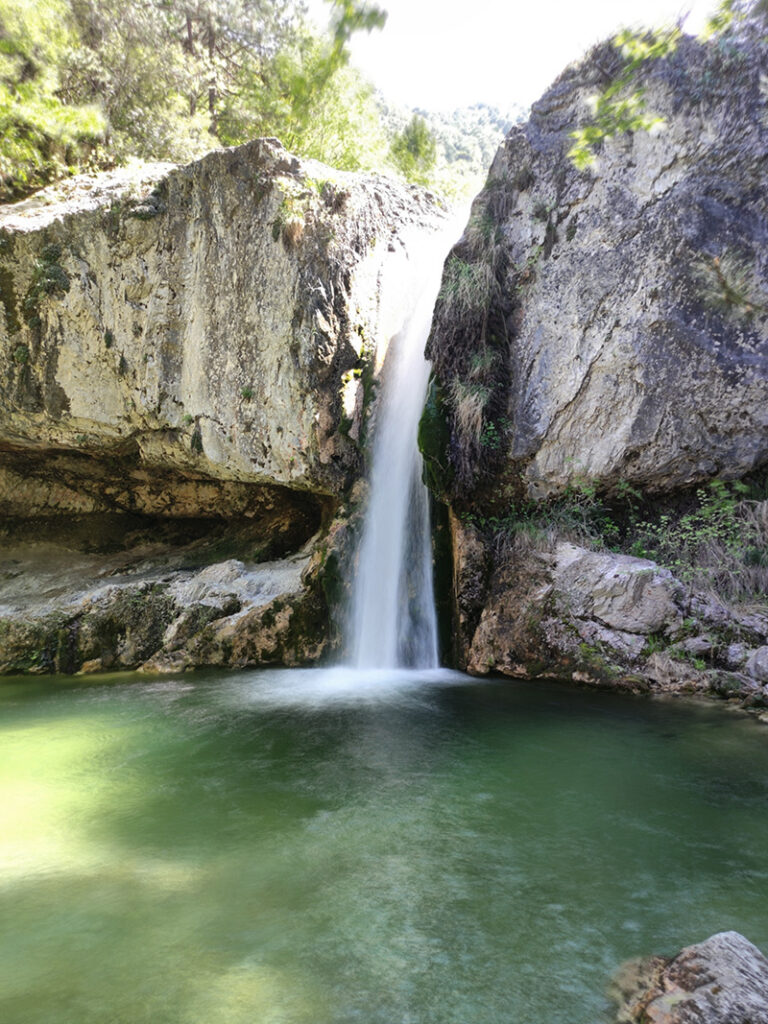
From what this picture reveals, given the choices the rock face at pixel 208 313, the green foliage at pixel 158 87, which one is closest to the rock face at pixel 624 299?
the rock face at pixel 208 313

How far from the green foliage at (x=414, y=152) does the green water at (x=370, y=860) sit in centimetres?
1820

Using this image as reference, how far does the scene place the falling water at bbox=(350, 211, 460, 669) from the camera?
819 centimetres

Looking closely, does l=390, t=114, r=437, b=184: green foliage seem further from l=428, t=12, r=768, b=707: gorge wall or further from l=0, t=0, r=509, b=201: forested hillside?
l=428, t=12, r=768, b=707: gorge wall

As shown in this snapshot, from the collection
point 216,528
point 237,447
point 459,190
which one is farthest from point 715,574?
point 459,190

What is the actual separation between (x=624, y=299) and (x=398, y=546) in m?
4.14

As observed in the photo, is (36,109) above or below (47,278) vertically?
above

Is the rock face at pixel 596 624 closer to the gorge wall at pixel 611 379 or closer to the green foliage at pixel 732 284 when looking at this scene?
the gorge wall at pixel 611 379

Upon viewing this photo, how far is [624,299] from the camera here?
7898 mm

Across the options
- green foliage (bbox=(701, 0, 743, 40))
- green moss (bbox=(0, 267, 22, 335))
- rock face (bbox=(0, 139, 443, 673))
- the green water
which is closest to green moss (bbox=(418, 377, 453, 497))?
rock face (bbox=(0, 139, 443, 673))

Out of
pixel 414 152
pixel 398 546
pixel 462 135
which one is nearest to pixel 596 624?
pixel 398 546

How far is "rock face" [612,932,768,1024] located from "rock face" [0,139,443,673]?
6466 mm

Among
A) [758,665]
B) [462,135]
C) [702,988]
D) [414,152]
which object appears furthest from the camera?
[462,135]

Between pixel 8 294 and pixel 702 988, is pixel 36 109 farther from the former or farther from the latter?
pixel 702 988

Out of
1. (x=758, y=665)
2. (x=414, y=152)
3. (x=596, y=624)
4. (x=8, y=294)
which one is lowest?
(x=758, y=665)
